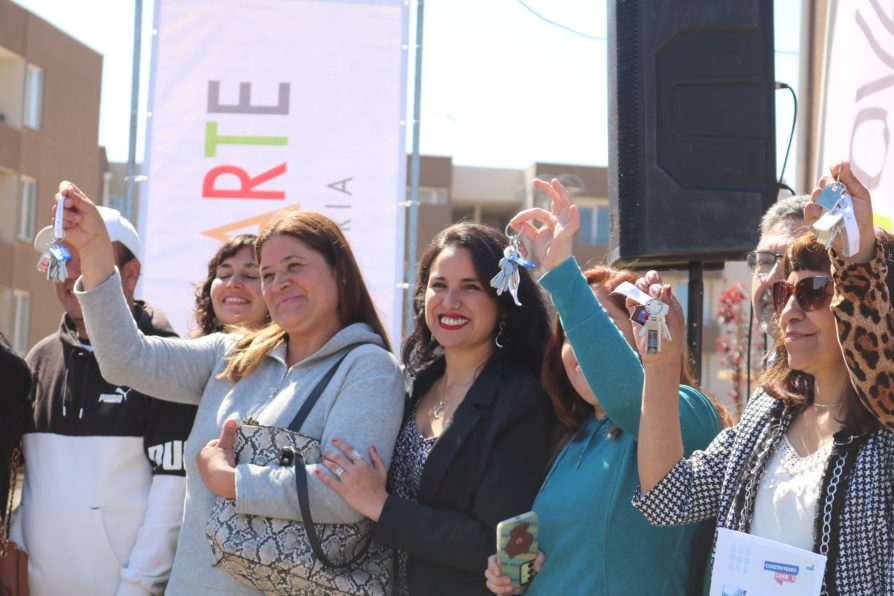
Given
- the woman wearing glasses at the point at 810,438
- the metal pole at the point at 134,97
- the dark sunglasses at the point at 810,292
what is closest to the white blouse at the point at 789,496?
the woman wearing glasses at the point at 810,438

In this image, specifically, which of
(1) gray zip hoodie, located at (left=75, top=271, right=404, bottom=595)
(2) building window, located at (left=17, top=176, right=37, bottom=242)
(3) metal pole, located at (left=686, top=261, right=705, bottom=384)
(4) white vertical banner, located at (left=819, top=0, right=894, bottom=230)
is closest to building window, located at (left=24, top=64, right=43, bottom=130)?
(2) building window, located at (left=17, top=176, right=37, bottom=242)

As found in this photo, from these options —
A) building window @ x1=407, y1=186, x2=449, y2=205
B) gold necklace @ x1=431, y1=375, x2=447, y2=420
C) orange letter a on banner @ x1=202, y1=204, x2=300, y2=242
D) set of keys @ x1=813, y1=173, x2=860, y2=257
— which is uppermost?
building window @ x1=407, y1=186, x2=449, y2=205

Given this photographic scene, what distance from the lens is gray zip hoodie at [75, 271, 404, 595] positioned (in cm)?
280

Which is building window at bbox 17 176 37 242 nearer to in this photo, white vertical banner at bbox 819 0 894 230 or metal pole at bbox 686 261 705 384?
white vertical banner at bbox 819 0 894 230

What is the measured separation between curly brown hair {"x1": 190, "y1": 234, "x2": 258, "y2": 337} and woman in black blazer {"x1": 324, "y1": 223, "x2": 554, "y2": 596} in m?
1.07

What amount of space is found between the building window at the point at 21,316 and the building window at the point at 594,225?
18.2 m

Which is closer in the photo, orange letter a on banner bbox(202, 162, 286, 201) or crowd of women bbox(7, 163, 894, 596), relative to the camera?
crowd of women bbox(7, 163, 894, 596)

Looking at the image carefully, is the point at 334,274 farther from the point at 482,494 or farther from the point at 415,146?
the point at 415,146

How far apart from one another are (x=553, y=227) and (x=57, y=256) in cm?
135

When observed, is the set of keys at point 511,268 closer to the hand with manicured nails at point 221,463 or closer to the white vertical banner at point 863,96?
the hand with manicured nails at point 221,463

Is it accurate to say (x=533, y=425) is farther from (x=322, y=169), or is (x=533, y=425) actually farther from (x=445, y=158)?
(x=445, y=158)

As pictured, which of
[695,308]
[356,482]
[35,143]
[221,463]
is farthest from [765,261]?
[35,143]

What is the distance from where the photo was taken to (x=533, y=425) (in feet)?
9.47

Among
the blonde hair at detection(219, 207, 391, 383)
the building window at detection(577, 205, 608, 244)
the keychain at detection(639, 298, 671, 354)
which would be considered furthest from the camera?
the building window at detection(577, 205, 608, 244)
